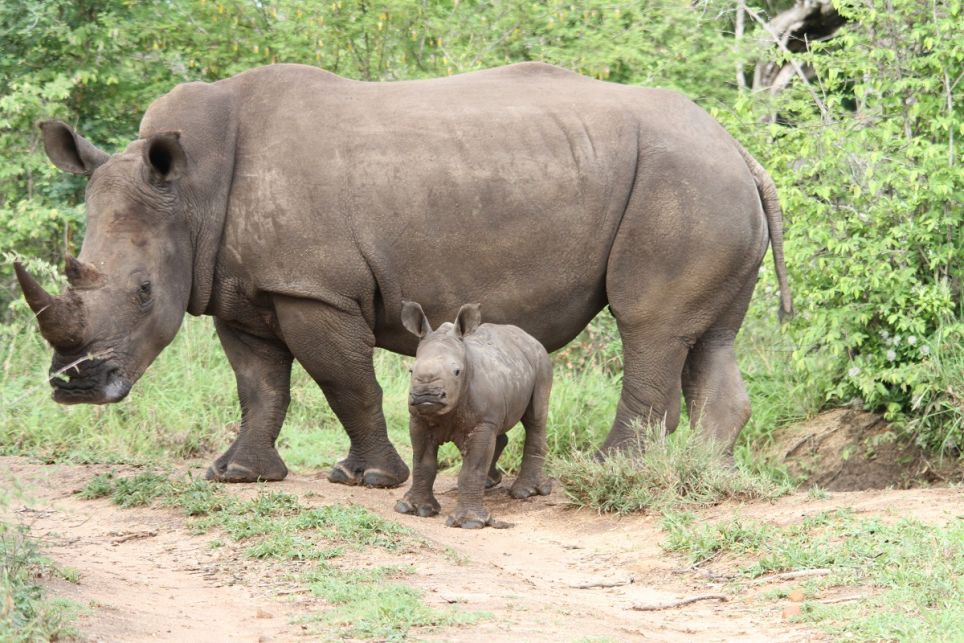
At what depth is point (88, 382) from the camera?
23.0 ft

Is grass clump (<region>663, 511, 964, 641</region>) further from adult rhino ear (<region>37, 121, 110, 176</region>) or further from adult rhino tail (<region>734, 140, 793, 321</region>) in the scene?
adult rhino ear (<region>37, 121, 110, 176</region>)

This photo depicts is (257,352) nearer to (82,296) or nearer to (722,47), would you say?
(82,296)

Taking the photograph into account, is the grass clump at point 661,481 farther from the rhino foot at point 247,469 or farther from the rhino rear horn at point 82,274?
the rhino rear horn at point 82,274

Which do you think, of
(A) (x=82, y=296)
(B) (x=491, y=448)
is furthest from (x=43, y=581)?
(B) (x=491, y=448)

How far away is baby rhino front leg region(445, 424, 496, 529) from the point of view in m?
7.14

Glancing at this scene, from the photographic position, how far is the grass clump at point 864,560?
4.95 m

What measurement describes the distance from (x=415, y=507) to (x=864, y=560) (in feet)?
8.00

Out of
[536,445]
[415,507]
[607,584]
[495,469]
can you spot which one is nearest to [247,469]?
[415,507]

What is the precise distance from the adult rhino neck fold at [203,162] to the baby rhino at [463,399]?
129 cm

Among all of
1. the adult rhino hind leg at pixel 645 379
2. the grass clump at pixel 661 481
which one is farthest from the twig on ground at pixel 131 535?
the adult rhino hind leg at pixel 645 379

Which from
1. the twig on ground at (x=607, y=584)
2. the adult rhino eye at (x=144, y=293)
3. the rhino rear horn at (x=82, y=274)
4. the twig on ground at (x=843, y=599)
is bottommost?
the twig on ground at (x=607, y=584)

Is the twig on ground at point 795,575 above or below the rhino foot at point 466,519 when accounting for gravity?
above

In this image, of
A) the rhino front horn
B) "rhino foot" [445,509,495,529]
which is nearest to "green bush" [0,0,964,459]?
the rhino front horn

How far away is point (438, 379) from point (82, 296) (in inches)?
72.4
